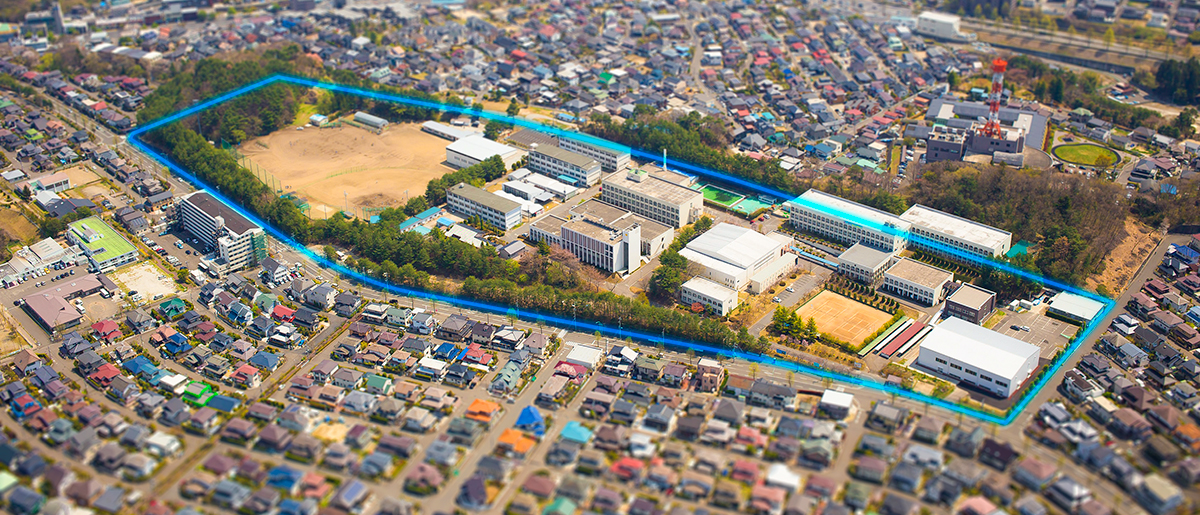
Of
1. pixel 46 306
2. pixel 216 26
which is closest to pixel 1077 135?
pixel 46 306

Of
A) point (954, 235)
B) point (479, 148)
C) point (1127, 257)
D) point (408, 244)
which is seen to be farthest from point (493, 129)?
point (1127, 257)

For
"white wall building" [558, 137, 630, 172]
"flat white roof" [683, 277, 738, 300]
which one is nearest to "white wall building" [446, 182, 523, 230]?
"white wall building" [558, 137, 630, 172]

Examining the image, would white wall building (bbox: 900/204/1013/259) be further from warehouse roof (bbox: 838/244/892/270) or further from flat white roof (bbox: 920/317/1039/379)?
flat white roof (bbox: 920/317/1039/379)

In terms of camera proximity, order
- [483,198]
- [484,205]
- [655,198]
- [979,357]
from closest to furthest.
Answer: [979,357], [655,198], [484,205], [483,198]

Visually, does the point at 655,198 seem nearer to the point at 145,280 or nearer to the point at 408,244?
the point at 408,244

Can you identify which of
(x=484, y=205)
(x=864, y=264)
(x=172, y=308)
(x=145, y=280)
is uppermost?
(x=484, y=205)

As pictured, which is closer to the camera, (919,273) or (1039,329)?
(1039,329)
